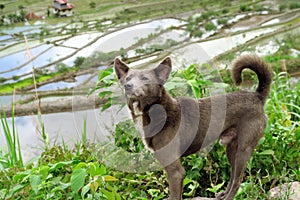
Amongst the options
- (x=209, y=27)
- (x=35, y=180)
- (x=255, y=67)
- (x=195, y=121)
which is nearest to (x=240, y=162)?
(x=195, y=121)

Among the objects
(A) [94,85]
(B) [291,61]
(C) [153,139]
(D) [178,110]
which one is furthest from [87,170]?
(B) [291,61]

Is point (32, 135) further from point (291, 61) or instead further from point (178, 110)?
point (291, 61)

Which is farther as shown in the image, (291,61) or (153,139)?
(291,61)

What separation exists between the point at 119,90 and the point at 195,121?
0.55 metres

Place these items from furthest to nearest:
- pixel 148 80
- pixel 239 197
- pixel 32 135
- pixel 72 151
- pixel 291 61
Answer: pixel 291 61, pixel 32 135, pixel 72 151, pixel 239 197, pixel 148 80

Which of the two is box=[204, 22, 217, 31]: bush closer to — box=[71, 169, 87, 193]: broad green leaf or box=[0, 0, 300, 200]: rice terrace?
box=[0, 0, 300, 200]: rice terrace

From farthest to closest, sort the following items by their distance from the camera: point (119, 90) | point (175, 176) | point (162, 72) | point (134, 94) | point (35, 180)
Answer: point (119, 90) < point (35, 180) < point (175, 176) < point (162, 72) < point (134, 94)

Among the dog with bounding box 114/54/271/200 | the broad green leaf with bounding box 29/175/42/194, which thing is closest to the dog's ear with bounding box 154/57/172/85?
the dog with bounding box 114/54/271/200

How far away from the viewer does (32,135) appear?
12.8 ft

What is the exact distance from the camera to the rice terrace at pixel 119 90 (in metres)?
2.52

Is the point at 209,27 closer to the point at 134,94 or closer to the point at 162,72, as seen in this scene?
the point at 162,72

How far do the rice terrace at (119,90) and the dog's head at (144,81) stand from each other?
450 mm

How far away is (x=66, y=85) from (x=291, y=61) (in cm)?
219

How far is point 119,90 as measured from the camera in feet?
8.13
